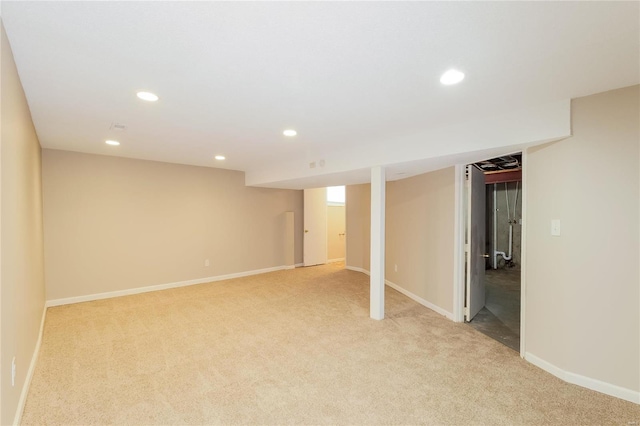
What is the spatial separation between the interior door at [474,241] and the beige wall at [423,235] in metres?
0.21

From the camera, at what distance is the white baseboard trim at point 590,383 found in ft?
7.20

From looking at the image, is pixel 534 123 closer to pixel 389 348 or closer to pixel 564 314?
pixel 564 314

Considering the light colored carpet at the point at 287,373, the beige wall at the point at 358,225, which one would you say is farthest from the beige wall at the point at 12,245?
the beige wall at the point at 358,225

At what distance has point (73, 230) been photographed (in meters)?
4.53

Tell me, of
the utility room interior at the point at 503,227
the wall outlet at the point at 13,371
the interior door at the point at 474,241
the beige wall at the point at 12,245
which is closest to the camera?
the beige wall at the point at 12,245

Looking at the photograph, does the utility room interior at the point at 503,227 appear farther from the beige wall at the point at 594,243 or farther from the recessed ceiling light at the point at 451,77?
the recessed ceiling light at the point at 451,77

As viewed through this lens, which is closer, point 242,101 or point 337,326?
point 242,101

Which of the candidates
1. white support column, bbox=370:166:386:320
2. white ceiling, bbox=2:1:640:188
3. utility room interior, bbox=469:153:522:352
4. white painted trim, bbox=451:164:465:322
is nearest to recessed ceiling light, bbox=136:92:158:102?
white ceiling, bbox=2:1:640:188

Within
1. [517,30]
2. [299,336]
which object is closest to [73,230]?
[299,336]

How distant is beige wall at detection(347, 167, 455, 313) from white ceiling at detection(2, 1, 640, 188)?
104 cm

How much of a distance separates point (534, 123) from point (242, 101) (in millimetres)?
2440

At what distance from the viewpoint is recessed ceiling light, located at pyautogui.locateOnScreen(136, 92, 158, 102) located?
231cm

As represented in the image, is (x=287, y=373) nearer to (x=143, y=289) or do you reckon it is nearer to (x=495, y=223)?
(x=143, y=289)

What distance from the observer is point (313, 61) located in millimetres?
1798
